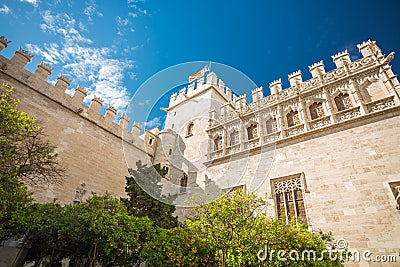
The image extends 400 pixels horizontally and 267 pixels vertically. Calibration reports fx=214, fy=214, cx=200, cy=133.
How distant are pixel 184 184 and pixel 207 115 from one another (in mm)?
5914

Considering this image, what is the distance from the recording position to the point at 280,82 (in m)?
13.9

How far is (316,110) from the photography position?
1137cm

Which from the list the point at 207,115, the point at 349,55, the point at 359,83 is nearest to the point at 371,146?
the point at 359,83

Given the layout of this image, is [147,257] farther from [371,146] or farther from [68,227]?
[371,146]

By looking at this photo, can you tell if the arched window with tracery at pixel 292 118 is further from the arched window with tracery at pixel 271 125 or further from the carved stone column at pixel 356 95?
the carved stone column at pixel 356 95

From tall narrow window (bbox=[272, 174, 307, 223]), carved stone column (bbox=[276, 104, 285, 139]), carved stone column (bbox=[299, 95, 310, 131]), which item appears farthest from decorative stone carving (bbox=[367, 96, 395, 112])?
tall narrow window (bbox=[272, 174, 307, 223])

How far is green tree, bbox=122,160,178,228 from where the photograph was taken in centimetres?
998

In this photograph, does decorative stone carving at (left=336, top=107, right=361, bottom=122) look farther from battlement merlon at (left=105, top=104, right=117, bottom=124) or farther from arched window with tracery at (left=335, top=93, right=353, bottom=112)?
battlement merlon at (left=105, top=104, right=117, bottom=124)

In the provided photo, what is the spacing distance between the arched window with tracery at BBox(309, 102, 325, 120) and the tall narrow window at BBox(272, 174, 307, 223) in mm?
3422

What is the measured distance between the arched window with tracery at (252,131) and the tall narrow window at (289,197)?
352 cm

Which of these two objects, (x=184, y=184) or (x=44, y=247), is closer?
(x=44, y=247)

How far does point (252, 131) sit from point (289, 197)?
482 cm

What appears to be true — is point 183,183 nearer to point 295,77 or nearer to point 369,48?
point 295,77

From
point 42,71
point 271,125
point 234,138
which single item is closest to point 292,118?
point 271,125
